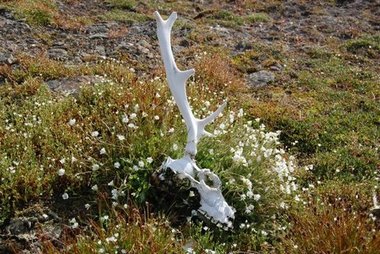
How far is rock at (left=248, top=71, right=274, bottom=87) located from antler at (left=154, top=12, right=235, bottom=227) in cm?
535

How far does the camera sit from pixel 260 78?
471 inches

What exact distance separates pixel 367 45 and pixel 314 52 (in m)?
1.74

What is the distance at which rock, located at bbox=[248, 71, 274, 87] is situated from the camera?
11695mm

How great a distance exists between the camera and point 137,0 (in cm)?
1900

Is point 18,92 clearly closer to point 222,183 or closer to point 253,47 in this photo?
point 222,183

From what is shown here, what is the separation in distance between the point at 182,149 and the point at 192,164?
48 cm

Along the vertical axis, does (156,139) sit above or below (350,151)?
above

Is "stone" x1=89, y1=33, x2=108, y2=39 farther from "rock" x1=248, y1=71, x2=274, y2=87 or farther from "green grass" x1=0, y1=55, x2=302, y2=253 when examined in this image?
"green grass" x1=0, y1=55, x2=302, y2=253

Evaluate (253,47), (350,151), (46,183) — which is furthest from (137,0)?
(46,183)

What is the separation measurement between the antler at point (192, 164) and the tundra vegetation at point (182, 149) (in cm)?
15

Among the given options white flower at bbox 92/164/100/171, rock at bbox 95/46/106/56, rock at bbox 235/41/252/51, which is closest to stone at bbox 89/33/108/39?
rock at bbox 95/46/106/56

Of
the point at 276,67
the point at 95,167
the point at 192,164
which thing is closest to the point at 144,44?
the point at 276,67

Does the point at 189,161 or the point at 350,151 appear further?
the point at 350,151

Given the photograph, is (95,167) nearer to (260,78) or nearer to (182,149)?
(182,149)
